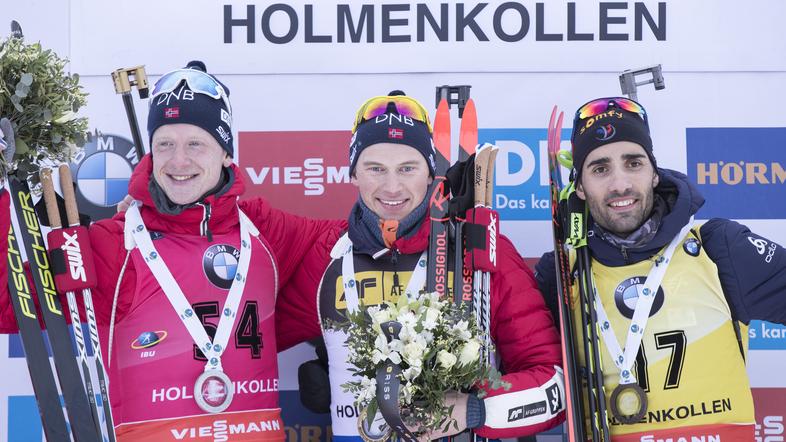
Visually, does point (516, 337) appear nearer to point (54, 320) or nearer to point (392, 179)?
point (392, 179)

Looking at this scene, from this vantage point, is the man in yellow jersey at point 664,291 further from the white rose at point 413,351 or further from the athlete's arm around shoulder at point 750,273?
the white rose at point 413,351

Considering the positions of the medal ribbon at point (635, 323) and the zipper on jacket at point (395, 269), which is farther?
the zipper on jacket at point (395, 269)

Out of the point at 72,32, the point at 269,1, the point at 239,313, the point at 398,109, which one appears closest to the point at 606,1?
the point at 398,109

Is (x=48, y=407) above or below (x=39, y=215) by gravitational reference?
below

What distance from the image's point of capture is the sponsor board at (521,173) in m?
4.52

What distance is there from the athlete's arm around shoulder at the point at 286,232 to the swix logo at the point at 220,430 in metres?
0.65

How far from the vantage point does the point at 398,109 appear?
3846 millimetres

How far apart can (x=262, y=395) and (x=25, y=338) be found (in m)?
0.94

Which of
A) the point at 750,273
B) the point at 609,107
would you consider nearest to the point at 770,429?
the point at 750,273

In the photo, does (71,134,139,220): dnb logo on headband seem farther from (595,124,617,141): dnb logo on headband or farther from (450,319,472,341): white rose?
(595,124,617,141): dnb logo on headband

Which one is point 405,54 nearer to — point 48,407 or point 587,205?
point 587,205

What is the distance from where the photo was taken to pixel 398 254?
12.4 feet

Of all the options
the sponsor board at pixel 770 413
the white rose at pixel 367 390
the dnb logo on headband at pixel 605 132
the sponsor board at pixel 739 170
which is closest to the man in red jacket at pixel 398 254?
the white rose at pixel 367 390

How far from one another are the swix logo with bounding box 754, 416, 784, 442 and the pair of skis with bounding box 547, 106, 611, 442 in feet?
3.94
